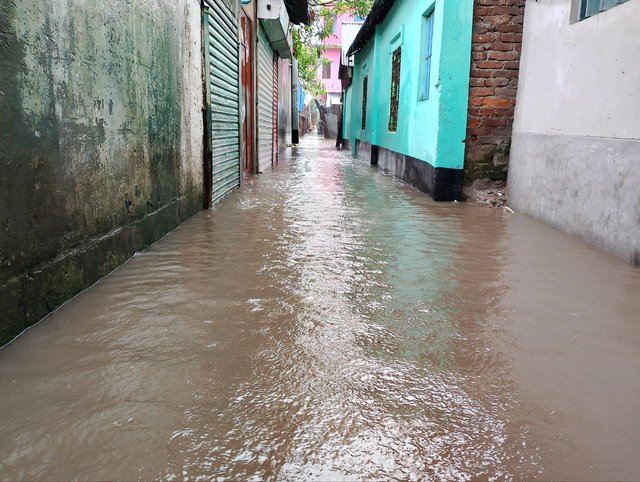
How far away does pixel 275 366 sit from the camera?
2154 mm

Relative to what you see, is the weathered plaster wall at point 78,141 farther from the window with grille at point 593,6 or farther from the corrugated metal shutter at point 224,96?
the window with grille at point 593,6

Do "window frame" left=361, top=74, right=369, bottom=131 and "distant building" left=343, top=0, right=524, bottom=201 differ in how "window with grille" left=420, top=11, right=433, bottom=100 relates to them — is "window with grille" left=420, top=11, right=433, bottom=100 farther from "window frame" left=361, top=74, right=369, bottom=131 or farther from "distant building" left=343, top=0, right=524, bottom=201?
"window frame" left=361, top=74, right=369, bottom=131

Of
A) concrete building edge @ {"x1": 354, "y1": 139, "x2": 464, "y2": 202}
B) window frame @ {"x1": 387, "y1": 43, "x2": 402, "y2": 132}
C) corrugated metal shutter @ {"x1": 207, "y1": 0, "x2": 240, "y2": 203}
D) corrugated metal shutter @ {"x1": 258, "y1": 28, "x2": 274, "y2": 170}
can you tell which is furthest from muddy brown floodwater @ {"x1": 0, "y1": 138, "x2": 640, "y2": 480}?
window frame @ {"x1": 387, "y1": 43, "x2": 402, "y2": 132}

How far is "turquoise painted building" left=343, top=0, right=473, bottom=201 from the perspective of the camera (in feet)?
22.1

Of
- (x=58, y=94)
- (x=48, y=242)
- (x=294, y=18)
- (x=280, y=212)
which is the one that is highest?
(x=294, y=18)

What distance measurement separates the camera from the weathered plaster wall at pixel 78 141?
2281 millimetres

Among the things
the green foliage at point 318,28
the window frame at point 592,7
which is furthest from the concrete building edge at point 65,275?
the green foliage at point 318,28

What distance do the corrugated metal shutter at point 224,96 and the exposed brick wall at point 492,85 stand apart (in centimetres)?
308

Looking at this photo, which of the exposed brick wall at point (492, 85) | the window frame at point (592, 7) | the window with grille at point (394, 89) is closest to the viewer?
the window frame at point (592, 7)

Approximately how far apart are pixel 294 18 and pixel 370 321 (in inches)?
554

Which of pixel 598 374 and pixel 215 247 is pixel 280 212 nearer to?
pixel 215 247

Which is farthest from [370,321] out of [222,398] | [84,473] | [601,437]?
[84,473]

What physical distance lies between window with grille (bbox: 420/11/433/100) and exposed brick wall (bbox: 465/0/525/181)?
1.24 m

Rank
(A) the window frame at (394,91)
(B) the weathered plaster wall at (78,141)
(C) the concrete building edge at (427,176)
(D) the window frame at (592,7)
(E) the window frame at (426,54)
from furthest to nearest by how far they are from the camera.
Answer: (A) the window frame at (394,91) → (E) the window frame at (426,54) → (C) the concrete building edge at (427,176) → (D) the window frame at (592,7) → (B) the weathered plaster wall at (78,141)
